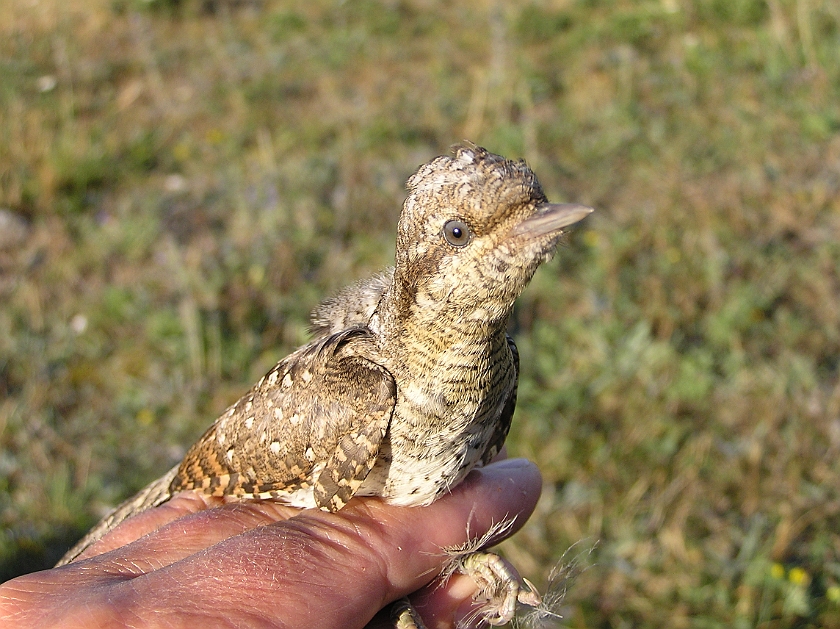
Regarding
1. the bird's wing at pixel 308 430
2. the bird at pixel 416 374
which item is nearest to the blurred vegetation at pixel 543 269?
the bird at pixel 416 374

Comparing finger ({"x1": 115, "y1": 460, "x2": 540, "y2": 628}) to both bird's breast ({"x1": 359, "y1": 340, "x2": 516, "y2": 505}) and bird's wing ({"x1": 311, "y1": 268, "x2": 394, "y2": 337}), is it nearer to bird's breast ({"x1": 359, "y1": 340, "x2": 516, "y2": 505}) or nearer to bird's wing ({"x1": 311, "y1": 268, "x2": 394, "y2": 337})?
bird's breast ({"x1": 359, "y1": 340, "x2": 516, "y2": 505})

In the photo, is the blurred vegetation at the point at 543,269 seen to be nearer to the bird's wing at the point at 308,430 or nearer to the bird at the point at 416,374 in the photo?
the bird at the point at 416,374

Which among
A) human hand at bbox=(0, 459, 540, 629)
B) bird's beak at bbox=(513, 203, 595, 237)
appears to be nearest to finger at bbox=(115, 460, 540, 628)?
human hand at bbox=(0, 459, 540, 629)

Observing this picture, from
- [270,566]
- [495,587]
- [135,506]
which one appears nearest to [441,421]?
[270,566]

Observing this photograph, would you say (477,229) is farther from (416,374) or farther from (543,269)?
(543,269)

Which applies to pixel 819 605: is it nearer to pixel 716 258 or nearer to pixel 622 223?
pixel 716 258

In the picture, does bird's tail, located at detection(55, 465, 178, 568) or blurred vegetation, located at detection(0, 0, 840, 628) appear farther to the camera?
blurred vegetation, located at detection(0, 0, 840, 628)
